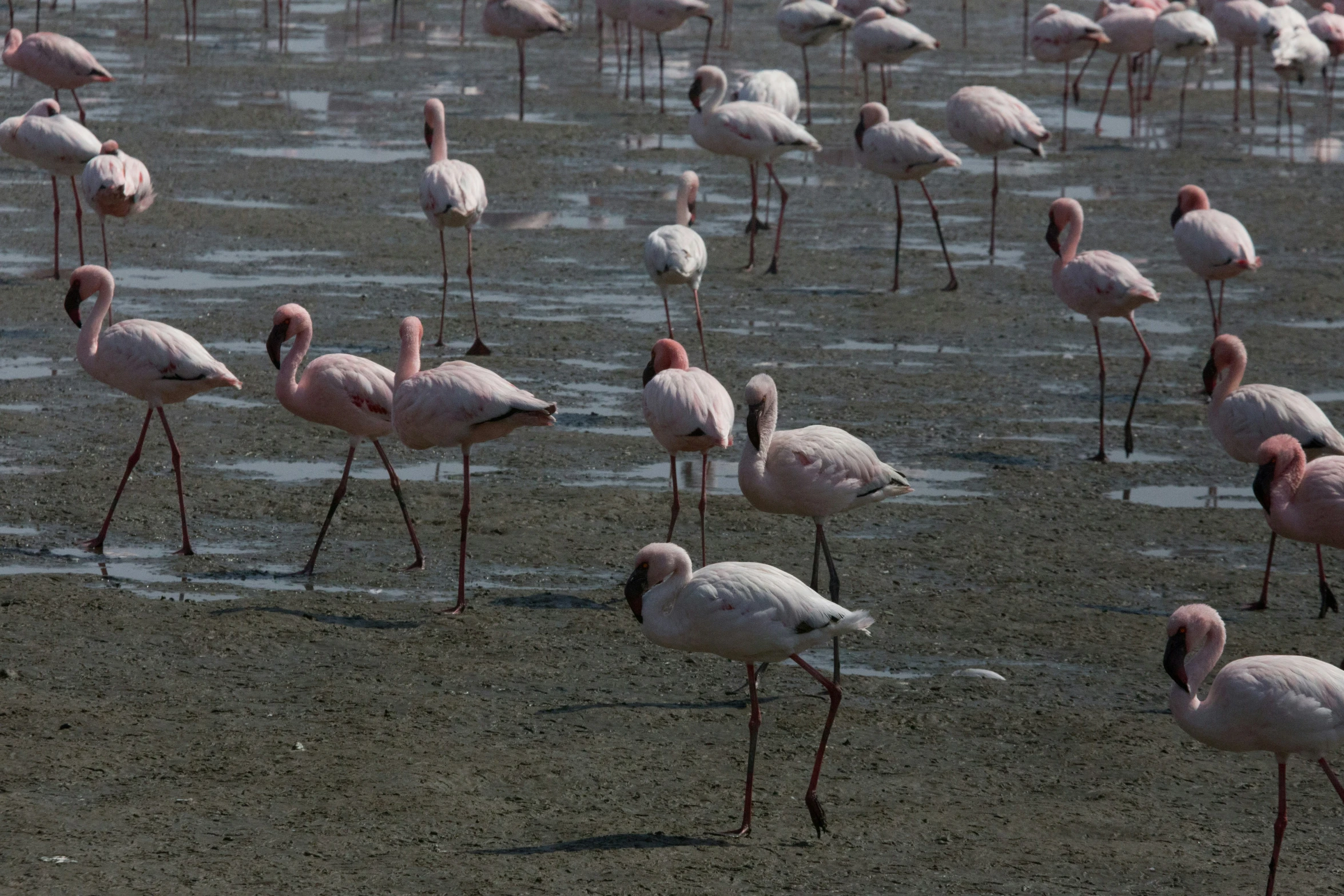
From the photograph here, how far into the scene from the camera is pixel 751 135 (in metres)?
13.3

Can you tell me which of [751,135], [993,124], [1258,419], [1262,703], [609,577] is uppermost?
[993,124]

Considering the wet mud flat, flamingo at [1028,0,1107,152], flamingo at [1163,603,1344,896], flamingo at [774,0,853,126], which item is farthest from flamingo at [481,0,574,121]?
flamingo at [1163,603,1344,896]

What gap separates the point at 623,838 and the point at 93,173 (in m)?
8.06

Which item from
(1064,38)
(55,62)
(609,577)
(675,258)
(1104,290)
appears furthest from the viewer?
(1064,38)

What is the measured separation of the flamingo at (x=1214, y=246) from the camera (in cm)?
1035

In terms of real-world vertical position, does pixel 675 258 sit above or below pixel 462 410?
above

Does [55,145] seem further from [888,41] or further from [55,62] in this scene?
[888,41]

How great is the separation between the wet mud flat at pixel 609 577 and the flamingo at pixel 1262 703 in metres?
0.37

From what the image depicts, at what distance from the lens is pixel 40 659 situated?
6.41 meters

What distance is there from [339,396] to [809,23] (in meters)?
12.2

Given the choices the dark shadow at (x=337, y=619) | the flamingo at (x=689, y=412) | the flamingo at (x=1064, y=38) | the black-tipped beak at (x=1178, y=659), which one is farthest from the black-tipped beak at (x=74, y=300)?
the flamingo at (x=1064, y=38)

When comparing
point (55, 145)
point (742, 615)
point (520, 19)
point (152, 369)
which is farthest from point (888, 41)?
point (742, 615)

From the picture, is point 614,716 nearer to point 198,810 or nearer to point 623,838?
point 623,838

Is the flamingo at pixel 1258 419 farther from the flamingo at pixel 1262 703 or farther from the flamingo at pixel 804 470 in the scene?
the flamingo at pixel 1262 703
